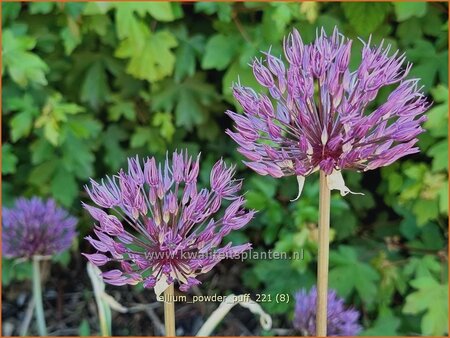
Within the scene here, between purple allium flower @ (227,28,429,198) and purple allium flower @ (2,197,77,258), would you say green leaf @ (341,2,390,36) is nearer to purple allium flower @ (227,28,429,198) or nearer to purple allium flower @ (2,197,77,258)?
purple allium flower @ (2,197,77,258)

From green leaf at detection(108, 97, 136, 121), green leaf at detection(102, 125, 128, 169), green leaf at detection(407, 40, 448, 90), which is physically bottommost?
green leaf at detection(102, 125, 128, 169)

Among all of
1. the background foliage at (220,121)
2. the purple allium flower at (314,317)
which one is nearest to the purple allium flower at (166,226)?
the purple allium flower at (314,317)

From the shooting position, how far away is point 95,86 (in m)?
1.73

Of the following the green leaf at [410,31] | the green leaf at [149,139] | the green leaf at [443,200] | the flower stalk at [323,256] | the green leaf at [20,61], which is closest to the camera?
the flower stalk at [323,256]

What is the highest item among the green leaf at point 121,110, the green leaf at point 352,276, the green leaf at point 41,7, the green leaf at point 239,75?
the green leaf at point 41,7

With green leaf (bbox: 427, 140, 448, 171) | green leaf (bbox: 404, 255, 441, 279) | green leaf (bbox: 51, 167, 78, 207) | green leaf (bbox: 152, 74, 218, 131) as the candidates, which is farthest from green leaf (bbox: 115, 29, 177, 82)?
green leaf (bbox: 404, 255, 441, 279)

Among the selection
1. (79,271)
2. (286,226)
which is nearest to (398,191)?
(286,226)

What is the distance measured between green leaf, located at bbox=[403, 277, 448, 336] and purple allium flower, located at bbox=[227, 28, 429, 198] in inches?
42.3

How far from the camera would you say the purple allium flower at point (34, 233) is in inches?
42.7

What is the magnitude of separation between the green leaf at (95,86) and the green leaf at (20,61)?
0.24 metres

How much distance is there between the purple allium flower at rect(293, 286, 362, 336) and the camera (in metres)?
0.87

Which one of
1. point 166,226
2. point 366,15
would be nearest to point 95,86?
point 366,15

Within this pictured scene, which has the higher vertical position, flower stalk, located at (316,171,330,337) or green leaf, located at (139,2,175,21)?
green leaf, located at (139,2,175,21)

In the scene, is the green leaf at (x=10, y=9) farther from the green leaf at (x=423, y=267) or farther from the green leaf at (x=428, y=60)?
the green leaf at (x=423, y=267)
